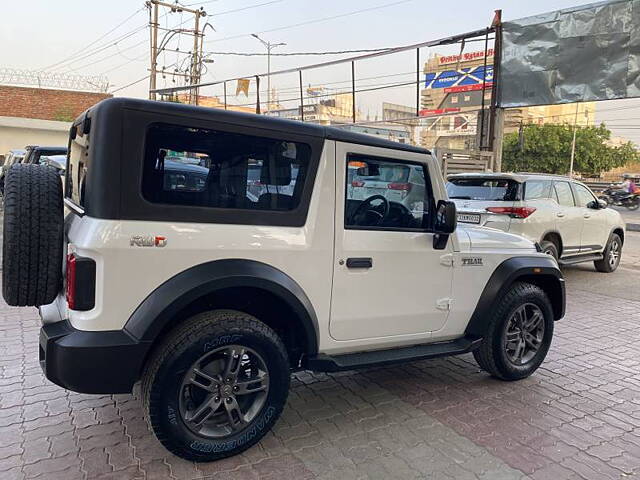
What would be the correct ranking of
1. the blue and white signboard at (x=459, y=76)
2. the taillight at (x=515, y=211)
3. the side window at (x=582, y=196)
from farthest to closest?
the blue and white signboard at (x=459, y=76)
the side window at (x=582, y=196)
the taillight at (x=515, y=211)

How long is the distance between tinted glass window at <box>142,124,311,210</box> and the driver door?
35cm

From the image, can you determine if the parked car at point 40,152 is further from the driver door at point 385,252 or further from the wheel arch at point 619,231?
the wheel arch at point 619,231

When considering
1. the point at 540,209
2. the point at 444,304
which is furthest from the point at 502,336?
the point at 540,209

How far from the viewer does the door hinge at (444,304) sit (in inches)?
143

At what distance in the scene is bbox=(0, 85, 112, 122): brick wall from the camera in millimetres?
31609

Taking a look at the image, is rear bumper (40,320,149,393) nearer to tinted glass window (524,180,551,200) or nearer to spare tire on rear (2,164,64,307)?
spare tire on rear (2,164,64,307)

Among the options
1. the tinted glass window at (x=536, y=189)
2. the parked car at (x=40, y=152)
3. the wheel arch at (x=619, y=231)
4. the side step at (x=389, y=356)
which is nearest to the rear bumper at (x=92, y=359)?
the side step at (x=389, y=356)

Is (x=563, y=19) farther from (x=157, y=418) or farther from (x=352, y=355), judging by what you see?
(x=157, y=418)

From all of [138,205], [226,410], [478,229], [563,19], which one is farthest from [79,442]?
[563,19]

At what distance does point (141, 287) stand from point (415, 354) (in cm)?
193

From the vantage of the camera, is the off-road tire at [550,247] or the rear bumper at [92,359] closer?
the rear bumper at [92,359]

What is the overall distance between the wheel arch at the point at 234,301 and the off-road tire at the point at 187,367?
4.4 inches

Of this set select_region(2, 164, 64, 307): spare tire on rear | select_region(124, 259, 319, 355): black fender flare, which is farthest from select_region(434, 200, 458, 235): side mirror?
select_region(2, 164, 64, 307): spare tire on rear

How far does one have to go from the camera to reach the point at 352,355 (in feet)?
10.8
